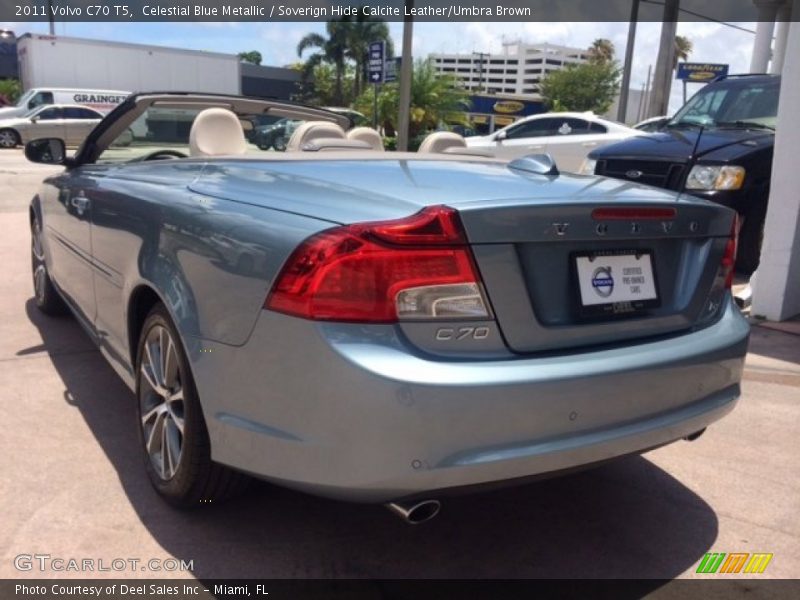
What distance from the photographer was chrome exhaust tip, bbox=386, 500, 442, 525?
6.95 ft

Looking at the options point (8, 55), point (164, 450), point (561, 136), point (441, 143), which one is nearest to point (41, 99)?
point (561, 136)

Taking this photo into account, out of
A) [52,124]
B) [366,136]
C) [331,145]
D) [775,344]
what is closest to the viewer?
[331,145]

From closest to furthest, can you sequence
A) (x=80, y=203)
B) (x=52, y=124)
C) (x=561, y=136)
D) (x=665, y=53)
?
(x=80, y=203) → (x=561, y=136) → (x=665, y=53) → (x=52, y=124)

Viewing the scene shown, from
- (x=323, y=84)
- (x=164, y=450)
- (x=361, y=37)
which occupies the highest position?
(x=361, y=37)

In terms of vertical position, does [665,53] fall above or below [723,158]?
above

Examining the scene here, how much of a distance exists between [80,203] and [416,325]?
99.7 inches

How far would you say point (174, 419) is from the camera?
2.73 meters

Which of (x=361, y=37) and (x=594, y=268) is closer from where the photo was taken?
(x=594, y=268)

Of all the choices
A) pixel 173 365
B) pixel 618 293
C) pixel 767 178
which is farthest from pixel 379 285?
pixel 767 178

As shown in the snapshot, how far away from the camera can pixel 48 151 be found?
459 cm

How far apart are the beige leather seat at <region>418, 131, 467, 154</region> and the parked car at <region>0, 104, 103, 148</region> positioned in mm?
21505

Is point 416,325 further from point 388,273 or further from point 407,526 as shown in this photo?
point 407,526

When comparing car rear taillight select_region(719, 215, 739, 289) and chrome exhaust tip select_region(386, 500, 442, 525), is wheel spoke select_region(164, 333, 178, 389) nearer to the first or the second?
chrome exhaust tip select_region(386, 500, 442, 525)

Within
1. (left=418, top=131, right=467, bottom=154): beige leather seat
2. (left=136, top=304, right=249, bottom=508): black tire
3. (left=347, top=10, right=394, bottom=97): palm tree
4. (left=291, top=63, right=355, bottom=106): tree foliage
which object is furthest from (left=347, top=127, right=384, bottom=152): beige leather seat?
(left=291, top=63, right=355, bottom=106): tree foliage
